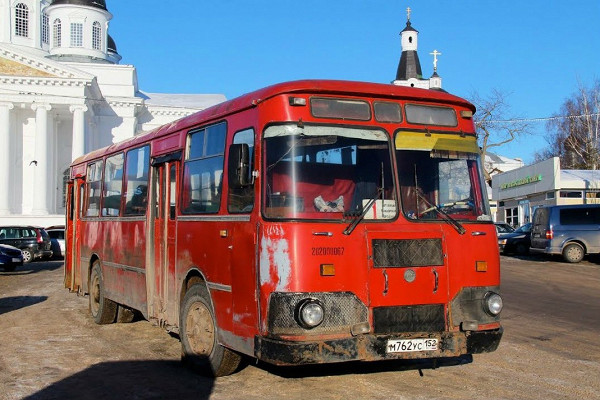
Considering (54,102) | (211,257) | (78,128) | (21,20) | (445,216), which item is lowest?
(211,257)

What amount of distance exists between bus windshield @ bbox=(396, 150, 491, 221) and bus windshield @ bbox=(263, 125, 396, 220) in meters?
0.19

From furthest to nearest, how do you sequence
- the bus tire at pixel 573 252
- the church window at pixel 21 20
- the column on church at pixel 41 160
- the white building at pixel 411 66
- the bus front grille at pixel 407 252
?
the white building at pixel 411 66, the church window at pixel 21 20, the column on church at pixel 41 160, the bus tire at pixel 573 252, the bus front grille at pixel 407 252

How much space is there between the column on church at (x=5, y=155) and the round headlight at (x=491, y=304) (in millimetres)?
49216

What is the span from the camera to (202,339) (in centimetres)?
772

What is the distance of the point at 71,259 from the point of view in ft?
46.3

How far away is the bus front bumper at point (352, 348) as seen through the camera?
610cm

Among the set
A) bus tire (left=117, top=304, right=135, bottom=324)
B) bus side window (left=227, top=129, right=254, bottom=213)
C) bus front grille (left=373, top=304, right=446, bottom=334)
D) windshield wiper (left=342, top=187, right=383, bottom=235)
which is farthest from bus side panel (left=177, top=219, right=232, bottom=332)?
bus tire (left=117, top=304, right=135, bottom=324)

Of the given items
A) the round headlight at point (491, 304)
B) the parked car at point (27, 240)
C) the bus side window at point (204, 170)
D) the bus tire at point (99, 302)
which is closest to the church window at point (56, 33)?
the parked car at point (27, 240)

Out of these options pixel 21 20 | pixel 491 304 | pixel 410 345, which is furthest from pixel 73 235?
pixel 21 20

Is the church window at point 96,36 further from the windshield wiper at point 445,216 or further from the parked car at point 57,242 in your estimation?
the windshield wiper at point 445,216

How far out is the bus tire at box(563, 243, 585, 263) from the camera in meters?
26.1

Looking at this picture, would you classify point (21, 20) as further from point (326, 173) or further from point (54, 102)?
point (326, 173)

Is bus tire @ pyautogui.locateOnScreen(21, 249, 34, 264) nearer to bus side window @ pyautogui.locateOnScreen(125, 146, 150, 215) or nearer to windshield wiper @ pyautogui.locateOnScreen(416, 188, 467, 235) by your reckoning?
bus side window @ pyautogui.locateOnScreen(125, 146, 150, 215)

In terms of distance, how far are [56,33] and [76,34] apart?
171 centimetres
